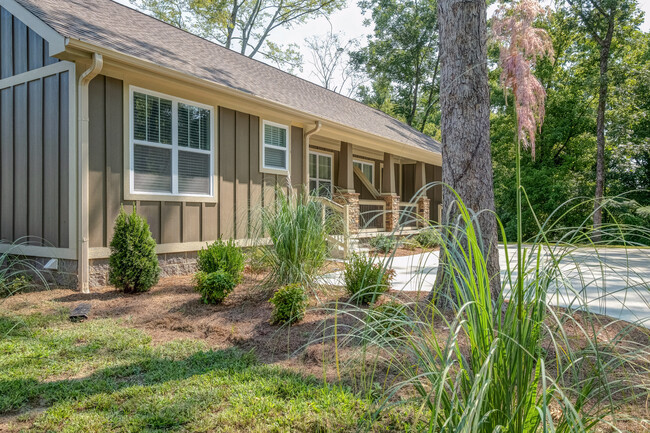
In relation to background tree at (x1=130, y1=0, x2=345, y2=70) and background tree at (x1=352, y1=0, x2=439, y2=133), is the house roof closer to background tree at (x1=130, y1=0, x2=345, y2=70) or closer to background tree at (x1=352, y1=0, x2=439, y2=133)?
background tree at (x1=130, y1=0, x2=345, y2=70)

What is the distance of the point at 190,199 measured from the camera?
267 inches

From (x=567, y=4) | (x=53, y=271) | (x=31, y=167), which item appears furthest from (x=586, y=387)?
(x=567, y=4)

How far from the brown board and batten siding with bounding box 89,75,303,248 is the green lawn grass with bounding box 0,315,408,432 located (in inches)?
96.4

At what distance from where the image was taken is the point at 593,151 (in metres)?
18.8

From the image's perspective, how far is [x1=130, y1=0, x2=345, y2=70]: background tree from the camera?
2073cm

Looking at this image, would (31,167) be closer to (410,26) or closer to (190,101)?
(190,101)

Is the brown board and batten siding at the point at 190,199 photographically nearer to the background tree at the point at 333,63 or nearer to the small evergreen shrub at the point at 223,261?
the small evergreen shrub at the point at 223,261

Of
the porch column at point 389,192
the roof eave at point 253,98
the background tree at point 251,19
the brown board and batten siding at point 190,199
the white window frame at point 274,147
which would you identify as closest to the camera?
the roof eave at point 253,98

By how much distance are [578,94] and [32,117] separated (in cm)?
2067

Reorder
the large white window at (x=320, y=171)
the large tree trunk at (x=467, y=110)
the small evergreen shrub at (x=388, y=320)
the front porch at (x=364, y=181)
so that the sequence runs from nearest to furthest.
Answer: the small evergreen shrub at (x=388, y=320) < the large tree trunk at (x=467, y=110) < the front porch at (x=364, y=181) < the large white window at (x=320, y=171)

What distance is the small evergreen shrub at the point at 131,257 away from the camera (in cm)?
525

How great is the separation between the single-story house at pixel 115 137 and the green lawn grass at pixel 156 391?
2.42 m

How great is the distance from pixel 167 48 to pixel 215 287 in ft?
15.9

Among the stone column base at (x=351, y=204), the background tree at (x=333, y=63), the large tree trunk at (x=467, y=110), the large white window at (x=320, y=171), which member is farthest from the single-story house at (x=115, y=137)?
the background tree at (x=333, y=63)
